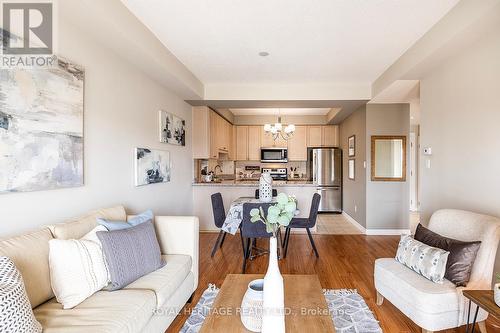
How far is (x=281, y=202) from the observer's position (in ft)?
4.68

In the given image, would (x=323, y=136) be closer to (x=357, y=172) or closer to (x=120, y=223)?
(x=357, y=172)

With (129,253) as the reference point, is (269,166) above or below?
above

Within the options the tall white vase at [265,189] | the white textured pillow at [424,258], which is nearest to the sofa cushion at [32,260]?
the white textured pillow at [424,258]

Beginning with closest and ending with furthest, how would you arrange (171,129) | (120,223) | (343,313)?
(120,223) < (343,313) < (171,129)

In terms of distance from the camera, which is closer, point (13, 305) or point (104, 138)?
point (13, 305)

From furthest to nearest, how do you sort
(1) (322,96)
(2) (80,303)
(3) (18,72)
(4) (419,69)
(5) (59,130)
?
1. (1) (322,96)
2. (4) (419,69)
3. (5) (59,130)
4. (3) (18,72)
5. (2) (80,303)

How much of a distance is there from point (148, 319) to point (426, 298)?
1.78m

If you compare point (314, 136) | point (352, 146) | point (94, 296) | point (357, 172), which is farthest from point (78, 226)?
point (314, 136)

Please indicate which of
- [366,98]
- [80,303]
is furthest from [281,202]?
[366,98]

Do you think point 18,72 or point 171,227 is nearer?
point 18,72

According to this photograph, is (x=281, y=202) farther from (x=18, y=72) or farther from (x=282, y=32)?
(x=282, y=32)

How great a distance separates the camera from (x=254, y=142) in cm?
743

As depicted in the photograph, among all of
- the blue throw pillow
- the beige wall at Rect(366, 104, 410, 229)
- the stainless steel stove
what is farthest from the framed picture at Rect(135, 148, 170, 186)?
the stainless steel stove

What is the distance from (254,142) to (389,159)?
3.52m
